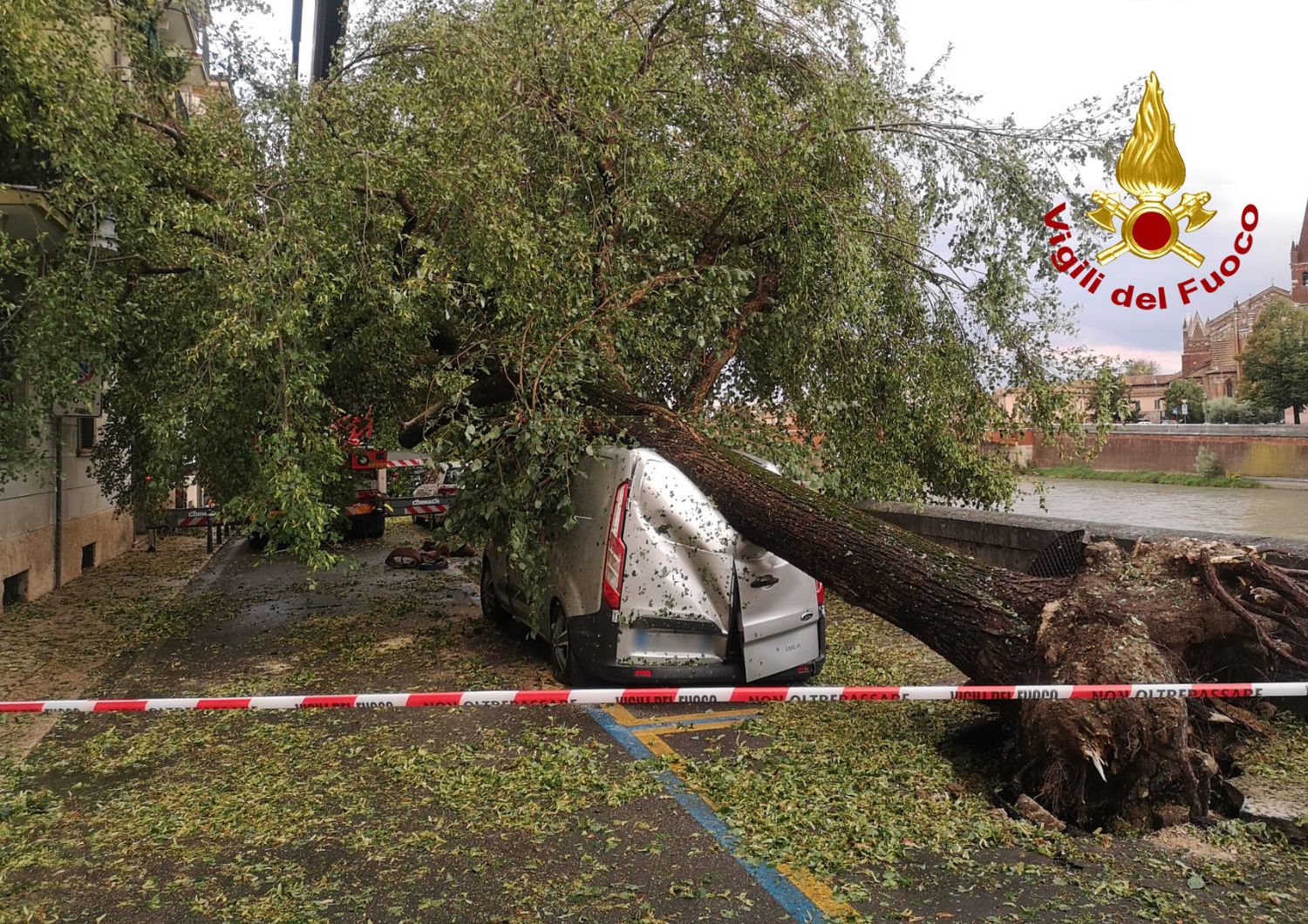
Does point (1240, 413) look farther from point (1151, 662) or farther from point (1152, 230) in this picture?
point (1151, 662)

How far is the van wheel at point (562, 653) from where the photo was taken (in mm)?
6898

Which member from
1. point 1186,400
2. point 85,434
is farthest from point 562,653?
point 1186,400

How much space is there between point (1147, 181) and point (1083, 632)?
6325mm

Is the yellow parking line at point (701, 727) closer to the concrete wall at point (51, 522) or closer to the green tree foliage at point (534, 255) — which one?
the green tree foliage at point (534, 255)


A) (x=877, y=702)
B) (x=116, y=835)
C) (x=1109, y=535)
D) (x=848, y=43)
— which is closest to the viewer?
(x=116, y=835)

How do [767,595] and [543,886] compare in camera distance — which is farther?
[767,595]

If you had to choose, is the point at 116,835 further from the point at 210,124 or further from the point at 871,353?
the point at 871,353

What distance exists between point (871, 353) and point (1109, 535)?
3612mm

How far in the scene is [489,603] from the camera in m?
9.69

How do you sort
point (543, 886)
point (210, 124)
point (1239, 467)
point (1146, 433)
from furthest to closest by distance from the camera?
1. point (1146, 433)
2. point (1239, 467)
3. point (210, 124)
4. point (543, 886)

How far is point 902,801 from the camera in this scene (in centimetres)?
466

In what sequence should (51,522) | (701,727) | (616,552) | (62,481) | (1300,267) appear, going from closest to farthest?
(701,727) < (616,552) < (51,522) < (62,481) < (1300,267)

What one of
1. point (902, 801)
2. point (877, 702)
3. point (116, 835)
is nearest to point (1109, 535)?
point (877, 702)

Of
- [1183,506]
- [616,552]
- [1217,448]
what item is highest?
[616,552]
